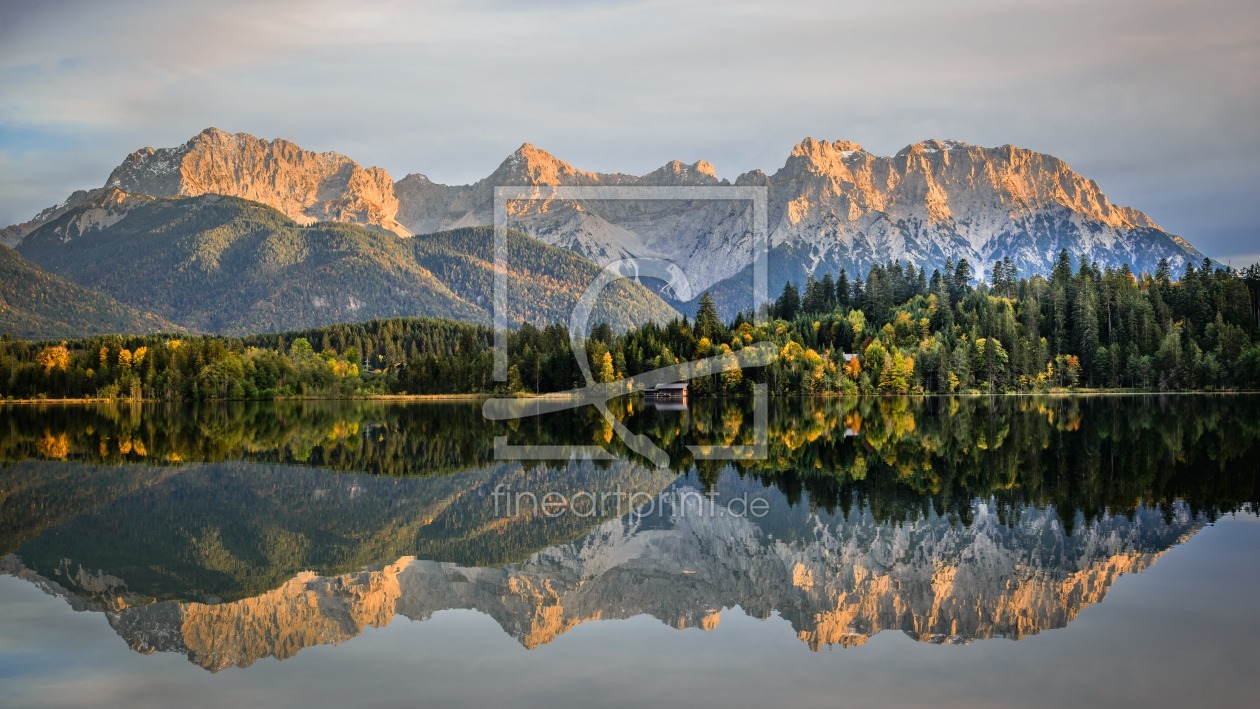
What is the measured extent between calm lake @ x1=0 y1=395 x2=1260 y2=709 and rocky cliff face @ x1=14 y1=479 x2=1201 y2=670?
0.10m

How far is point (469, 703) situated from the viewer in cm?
1534

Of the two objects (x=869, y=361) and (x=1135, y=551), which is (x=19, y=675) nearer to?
(x=1135, y=551)

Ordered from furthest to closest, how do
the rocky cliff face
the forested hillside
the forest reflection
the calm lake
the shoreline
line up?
the forested hillside < the shoreline < the forest reflection < the rocky cliff face < the calm lake

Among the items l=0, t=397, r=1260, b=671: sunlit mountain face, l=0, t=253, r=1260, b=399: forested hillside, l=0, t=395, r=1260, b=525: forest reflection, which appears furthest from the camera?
l=0, t=253, r=1260, b=399: forested hillside

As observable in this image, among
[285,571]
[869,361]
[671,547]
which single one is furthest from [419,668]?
[869,361]

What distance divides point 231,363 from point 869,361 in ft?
324

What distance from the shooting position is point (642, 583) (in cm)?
2294

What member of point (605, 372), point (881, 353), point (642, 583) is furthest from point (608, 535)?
point (881, 353)

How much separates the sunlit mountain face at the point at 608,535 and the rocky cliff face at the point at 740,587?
0.26 feet

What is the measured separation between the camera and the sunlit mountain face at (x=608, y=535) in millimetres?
20047

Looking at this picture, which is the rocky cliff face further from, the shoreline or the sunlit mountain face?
the shoreline

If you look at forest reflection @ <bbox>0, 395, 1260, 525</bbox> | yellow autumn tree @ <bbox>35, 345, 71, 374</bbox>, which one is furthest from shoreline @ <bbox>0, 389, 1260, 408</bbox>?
forest reflection @ <bbox>0, 395, 1260, 525</bbox>

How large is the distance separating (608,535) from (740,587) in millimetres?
7314

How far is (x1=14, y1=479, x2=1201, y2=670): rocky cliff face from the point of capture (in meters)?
18.9
